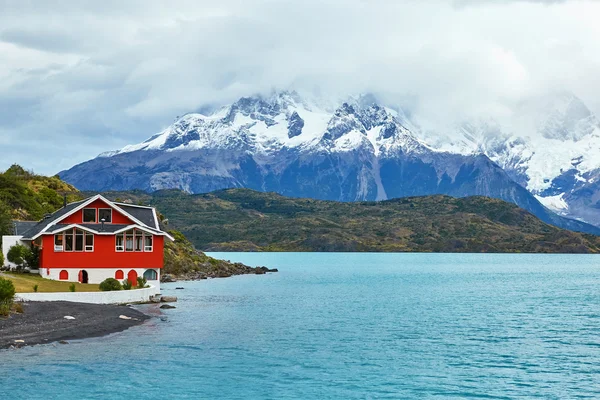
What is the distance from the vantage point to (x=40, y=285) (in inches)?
2657

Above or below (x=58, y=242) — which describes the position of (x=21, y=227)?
above

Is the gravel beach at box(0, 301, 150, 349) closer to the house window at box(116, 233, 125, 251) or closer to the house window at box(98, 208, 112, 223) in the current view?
the house window at box(116, 233, 125, 251)

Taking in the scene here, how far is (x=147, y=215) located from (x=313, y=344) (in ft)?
130

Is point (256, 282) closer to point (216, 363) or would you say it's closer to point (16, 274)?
point (16, 274)

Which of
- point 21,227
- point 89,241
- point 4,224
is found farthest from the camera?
point 4,224

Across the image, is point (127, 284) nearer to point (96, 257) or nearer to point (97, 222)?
point (96, 257)

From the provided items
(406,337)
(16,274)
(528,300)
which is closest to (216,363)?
(406,337)

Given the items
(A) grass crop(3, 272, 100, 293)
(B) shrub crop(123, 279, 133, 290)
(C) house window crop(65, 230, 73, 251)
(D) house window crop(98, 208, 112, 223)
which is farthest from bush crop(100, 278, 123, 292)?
(D) house window crop(98, 208, 112, 223)

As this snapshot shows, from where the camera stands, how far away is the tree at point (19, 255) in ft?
253

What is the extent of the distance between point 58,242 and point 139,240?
27.2 ft


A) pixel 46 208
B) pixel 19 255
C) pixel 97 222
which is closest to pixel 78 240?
pixel 97 222

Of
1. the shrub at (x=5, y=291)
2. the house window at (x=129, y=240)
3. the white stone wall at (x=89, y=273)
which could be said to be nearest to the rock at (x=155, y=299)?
the white stone wall at (x=89, y=273)

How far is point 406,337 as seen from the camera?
54.9m

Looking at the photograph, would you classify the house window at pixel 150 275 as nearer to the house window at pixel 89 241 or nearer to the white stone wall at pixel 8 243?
the house window at pixel 89 241
